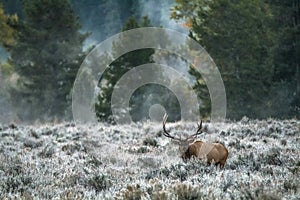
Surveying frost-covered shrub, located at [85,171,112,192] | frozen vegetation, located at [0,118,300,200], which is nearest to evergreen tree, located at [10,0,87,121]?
frozen vegetation, located at [0,118,300,200]

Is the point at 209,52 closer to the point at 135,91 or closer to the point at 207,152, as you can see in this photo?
the point at 135,91

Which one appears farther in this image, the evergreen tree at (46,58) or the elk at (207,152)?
the evergreen tree at (46,58)

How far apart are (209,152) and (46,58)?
1034 inches

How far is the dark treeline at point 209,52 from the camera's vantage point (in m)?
24.9

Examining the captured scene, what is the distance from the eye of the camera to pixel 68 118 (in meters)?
32.4

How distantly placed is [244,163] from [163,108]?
73.8ft

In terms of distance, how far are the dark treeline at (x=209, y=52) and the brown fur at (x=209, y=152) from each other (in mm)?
16863

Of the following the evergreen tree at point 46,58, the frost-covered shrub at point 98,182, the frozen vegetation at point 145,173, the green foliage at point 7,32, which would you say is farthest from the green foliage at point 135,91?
the frost-covered shrub at point 98,182

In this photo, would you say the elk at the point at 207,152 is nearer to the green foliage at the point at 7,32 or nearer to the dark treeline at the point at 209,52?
the dark treeline at the point at 209,52

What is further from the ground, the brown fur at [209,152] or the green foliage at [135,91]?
the green foliage at [135,91]

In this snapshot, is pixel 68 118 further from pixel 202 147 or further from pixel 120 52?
pixel 202 147

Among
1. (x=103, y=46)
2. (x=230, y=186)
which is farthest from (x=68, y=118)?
(x=230, y=186)

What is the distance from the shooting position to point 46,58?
3231 cm

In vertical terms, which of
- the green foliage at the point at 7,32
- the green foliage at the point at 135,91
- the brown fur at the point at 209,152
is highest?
the green foliage at the point at 7,32
